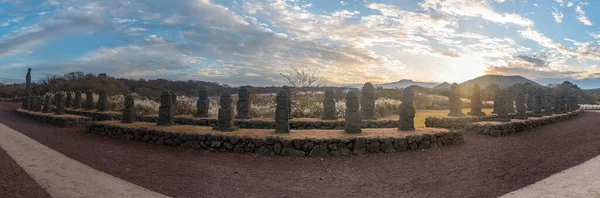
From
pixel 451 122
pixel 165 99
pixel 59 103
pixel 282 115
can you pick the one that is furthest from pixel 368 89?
pixel 59 103

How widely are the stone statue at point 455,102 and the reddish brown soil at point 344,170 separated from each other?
19.8 feet

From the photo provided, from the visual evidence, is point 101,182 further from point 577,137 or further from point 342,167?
point 577,137

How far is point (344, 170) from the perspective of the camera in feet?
29.1

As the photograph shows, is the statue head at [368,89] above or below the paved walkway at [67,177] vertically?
above

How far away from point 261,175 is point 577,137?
11.3 meters

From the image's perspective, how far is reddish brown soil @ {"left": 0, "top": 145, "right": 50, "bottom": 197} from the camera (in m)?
6.29

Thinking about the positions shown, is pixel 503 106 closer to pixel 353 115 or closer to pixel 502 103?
pixel 502 103

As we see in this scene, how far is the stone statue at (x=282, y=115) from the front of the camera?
11.8 metres

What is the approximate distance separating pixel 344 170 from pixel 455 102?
37.9 feet

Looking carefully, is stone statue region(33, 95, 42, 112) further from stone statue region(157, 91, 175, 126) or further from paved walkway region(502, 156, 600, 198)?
paved walkway region(502, 156, 600, 198)

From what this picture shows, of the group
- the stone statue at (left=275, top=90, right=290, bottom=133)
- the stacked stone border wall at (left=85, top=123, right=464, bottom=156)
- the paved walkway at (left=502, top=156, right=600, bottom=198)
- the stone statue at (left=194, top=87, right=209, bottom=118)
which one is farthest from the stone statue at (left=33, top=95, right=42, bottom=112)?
the paved walkway at (left=502, top=156, right=600, bottom=198)

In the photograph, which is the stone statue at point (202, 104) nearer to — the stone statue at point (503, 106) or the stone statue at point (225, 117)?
the stone statue at point (225, 117)

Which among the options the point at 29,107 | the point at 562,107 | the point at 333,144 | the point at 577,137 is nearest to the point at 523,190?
the point at 333,144

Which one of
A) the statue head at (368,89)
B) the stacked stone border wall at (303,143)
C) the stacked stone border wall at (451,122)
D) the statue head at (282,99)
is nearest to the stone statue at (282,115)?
the statue head at (282,99)
